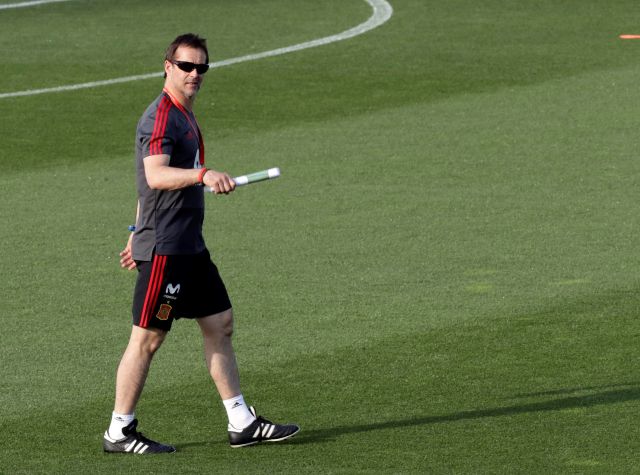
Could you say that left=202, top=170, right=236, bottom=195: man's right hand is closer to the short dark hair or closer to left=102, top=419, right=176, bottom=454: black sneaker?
the short dark hair

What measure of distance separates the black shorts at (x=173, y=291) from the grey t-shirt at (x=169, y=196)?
0.17 feet

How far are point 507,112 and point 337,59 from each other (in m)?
4.14

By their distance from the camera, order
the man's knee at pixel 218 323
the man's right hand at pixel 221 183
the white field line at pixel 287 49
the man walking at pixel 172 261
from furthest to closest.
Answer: the white field line at pixel 287 49
the man's knee at pixel 218 323
the man walking at pixel 172 261
the man's right hand at pixel 221 183

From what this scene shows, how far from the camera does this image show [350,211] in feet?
45.3

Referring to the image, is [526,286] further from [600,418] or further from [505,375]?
[600,418]

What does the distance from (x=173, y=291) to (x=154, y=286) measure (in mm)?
98

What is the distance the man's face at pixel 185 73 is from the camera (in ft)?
25.9

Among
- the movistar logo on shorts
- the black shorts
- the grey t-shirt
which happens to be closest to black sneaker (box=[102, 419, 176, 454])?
the black shorts

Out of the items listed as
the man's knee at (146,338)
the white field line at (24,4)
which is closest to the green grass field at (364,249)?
the man's knee at (146,338)

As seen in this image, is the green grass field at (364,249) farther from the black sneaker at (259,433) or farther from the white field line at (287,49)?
the white field line at (287,49)

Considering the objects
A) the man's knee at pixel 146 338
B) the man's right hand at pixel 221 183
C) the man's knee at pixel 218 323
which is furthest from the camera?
the man's knee at pixel 218 323

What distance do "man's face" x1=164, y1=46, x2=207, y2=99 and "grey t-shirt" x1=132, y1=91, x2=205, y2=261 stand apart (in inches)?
2.8

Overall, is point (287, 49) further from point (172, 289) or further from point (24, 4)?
point (172, 289)

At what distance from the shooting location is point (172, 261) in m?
7.98
